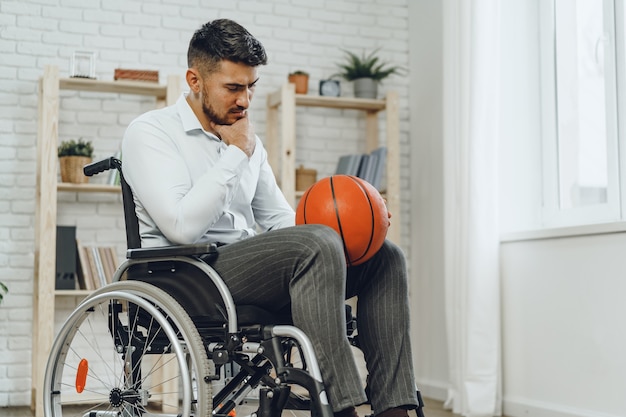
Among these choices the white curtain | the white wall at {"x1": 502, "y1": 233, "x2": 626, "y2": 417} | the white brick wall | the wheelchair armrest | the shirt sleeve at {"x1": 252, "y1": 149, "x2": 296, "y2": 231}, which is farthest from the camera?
the white brick wall

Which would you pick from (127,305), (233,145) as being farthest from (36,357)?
(233,145)

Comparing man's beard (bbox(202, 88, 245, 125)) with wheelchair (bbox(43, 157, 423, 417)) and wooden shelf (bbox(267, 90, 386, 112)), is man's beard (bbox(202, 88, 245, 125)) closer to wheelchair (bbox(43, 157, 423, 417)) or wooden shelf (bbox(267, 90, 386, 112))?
wheelchair (bbox(43, 157, 423, 417))

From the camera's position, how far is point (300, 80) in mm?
4453

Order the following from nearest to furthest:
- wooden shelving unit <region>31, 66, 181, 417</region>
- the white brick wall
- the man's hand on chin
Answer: the man's hand on chin → wooden shelving unit <region>31, 66, 181, 417</region> → the white brick wall

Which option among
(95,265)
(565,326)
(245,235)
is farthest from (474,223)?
(95,265)

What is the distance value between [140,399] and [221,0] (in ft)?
9.61

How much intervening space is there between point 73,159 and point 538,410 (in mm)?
2391

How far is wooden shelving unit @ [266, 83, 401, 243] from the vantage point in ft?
14.0

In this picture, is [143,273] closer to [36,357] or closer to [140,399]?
[140,399]

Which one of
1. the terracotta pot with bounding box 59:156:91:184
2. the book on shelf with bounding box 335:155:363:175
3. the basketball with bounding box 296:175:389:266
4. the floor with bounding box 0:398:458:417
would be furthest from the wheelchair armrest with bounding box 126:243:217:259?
the book on shelf with bounding box 335:155:363:175

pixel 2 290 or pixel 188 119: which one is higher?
pixel 188 119

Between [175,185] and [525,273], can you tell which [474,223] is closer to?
[525,273]

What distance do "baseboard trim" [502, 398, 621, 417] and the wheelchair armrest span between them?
6.09 ft

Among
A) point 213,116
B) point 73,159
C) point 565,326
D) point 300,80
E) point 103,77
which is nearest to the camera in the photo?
point 213,116
